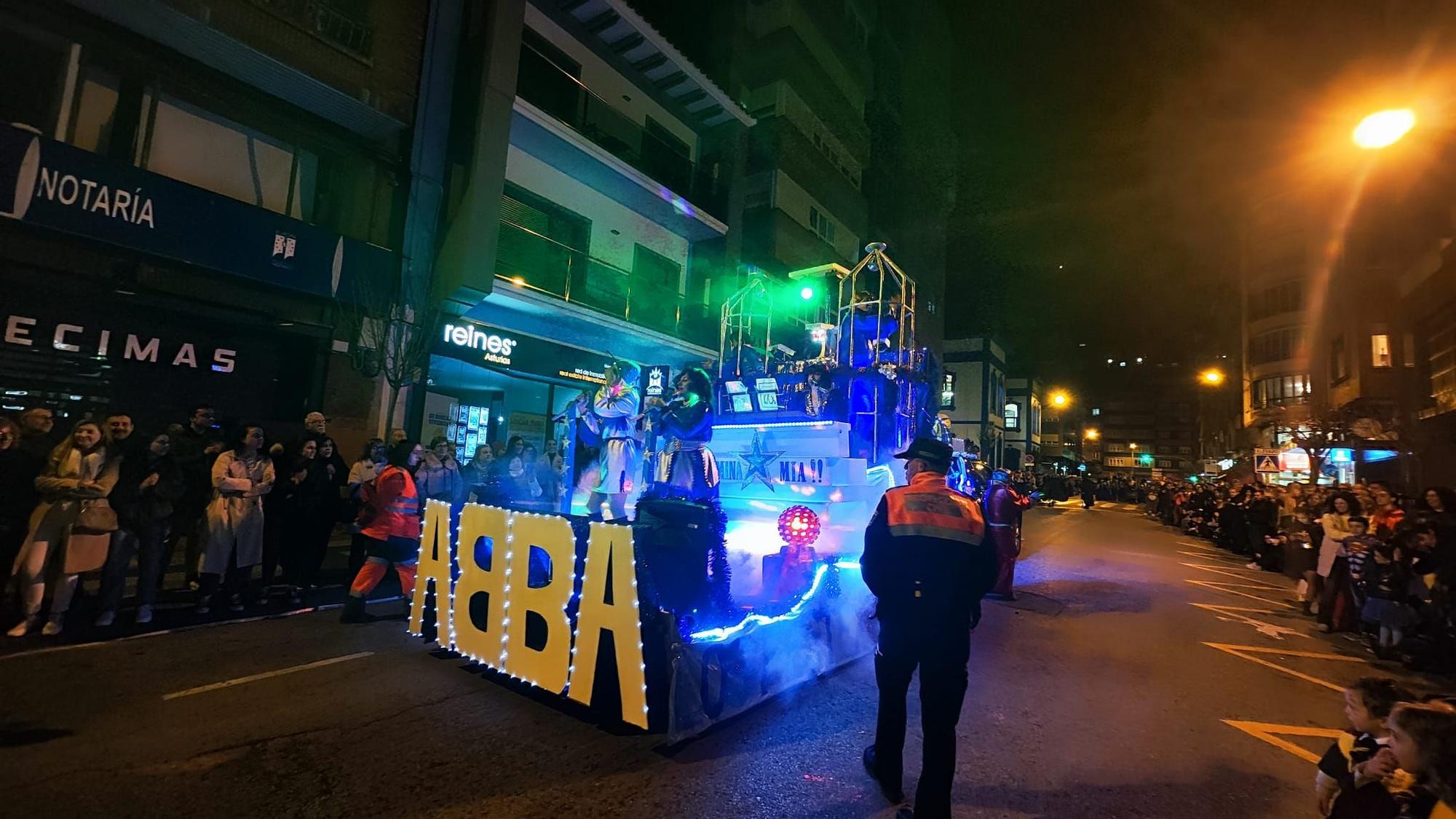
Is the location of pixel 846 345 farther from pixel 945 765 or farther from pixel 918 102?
pixel 918 102

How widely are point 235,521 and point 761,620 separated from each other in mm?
6226

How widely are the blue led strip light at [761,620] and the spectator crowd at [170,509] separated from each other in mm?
2206

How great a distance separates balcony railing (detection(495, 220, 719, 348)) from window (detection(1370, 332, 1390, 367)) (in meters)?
21.4

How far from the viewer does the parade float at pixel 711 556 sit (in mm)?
3984

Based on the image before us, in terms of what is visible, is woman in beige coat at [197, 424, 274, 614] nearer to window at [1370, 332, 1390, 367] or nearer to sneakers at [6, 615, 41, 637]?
sneakers at [6, 615, 41, 637]

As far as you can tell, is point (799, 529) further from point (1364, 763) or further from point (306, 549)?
point (306, 549)

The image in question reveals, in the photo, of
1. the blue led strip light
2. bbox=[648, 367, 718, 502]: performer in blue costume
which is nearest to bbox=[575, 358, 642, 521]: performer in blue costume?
bbox=[648, 367, 718, 502]: performer in blue costume

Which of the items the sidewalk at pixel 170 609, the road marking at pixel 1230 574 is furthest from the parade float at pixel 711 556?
the road marking at pixel 1230 574

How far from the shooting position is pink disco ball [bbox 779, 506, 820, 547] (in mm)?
5758

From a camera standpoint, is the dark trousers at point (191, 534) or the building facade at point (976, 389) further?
the building facade at point (976, 389)

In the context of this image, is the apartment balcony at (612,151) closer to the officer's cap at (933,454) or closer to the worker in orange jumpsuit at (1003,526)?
the worker in orange jumpsuit at (1003,526)

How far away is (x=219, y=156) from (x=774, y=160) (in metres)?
16.0

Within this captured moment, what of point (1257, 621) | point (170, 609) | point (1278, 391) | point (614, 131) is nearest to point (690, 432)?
point (170, 609)

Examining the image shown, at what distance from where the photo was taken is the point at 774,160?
22.0m
